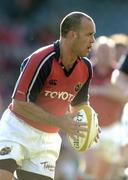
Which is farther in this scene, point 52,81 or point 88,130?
point 88,130

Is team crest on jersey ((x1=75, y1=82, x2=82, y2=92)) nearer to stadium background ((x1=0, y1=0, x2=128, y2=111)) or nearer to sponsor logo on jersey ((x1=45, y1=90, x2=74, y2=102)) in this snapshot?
sponsor logo on jersey ((x1=45, y1=90, x2=74, y2=102))

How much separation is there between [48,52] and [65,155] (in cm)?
719

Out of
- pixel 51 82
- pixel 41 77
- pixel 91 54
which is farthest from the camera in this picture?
pixel 91 54

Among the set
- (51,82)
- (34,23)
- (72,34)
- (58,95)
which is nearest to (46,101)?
(58,95)

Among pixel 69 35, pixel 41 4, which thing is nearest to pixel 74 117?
pixel 69 35

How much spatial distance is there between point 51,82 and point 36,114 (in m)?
0.33

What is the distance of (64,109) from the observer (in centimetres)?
724

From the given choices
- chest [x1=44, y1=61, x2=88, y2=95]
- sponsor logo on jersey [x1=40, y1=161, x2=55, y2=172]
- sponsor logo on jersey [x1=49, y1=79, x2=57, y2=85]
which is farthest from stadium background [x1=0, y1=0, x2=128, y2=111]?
sponsor logo on jersey [x1=49, y1=79, x2=57, y2=85]

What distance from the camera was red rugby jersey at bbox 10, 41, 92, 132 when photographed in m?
6.82

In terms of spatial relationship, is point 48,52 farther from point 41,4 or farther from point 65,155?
point 41,4

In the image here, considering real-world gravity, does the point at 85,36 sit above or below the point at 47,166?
above

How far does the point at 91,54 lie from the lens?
40.4 feet

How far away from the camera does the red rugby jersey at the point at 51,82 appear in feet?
22.4

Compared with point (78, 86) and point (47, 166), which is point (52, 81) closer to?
point (78, 86)
